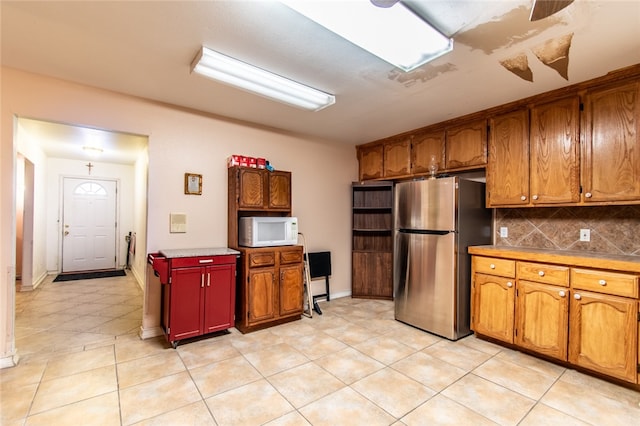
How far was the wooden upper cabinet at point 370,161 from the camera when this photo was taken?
449 centimetres

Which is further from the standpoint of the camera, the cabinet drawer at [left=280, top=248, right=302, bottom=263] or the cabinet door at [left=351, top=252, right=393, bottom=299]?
the cabinet door at [left=351, top=252, right=393, bottom=299]

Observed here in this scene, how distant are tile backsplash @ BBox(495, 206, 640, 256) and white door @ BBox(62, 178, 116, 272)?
25.0 ft

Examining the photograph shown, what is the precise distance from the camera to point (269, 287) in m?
3.27

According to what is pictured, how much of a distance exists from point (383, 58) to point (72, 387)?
3238 millimetres

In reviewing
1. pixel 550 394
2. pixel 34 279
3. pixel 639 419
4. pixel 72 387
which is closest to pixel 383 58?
pixel 550 394

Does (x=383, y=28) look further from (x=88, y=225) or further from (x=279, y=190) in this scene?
(x=88, y=225)

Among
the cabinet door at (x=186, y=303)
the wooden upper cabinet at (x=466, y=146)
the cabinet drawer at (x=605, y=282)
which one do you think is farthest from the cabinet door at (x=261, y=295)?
the cabinet drawer at (x=605, y=282)

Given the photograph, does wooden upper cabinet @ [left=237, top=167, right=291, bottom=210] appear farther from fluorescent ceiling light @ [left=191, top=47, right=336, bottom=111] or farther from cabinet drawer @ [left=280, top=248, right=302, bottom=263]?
fluorescent ceiling light @ [left=191, top=47, right=336, bottom=111]

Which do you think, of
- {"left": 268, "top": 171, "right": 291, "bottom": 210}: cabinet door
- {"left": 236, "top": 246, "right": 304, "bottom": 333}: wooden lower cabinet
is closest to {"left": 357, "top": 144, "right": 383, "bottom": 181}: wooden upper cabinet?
{"left": 268, "top": 171, "right": 291, "bottom": 210}: cabinet door

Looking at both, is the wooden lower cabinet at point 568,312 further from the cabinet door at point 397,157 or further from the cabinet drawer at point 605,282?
the cabinet door at point 397,157

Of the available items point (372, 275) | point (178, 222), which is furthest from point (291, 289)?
point (372, 275)

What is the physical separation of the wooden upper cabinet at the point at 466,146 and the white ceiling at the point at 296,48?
340 mm

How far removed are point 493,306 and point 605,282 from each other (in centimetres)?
90

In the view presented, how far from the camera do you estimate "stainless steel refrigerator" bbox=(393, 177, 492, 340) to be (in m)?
2.97
